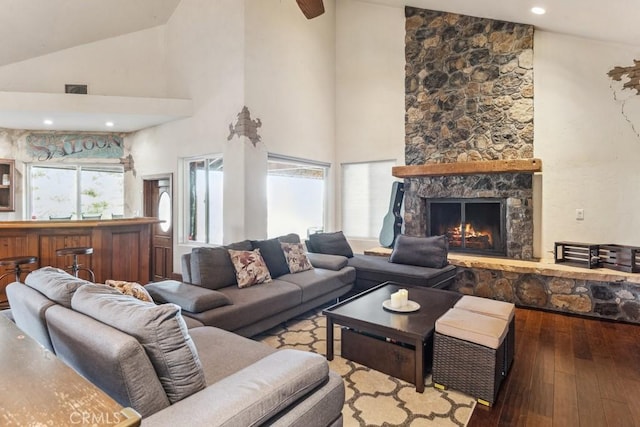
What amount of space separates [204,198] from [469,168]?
13.3 ft

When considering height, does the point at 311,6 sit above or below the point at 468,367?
above

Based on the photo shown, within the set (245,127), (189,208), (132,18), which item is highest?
(132,18)

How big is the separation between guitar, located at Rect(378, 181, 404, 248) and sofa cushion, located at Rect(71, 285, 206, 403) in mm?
4689

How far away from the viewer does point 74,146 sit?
6406 mm

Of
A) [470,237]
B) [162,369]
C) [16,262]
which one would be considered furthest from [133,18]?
[470,237]

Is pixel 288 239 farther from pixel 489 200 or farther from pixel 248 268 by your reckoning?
pixel 489 200

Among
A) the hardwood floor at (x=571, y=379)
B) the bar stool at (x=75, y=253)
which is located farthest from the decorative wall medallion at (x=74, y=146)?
the hardwood floor at (x=571, y=379)

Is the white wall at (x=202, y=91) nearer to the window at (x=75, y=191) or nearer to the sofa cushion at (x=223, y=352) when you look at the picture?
the window at (x=75, y=191)

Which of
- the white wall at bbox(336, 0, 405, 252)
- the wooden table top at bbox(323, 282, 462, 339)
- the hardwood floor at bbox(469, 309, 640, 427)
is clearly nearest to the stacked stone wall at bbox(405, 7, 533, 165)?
the white wall at bbox(336, 0, 405, 252)

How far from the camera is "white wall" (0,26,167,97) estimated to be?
551cm

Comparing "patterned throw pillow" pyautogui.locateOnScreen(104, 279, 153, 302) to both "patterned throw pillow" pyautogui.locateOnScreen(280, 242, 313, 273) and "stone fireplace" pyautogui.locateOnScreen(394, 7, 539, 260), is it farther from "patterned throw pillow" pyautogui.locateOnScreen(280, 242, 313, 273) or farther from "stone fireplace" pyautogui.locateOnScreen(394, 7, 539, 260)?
"stone fireplace" pyautogui.locateOnScreen(394, 7, 539, 260)

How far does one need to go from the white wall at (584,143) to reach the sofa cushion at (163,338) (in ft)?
16.1

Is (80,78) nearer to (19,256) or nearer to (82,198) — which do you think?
(82,198)

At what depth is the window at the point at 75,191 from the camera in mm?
6363
